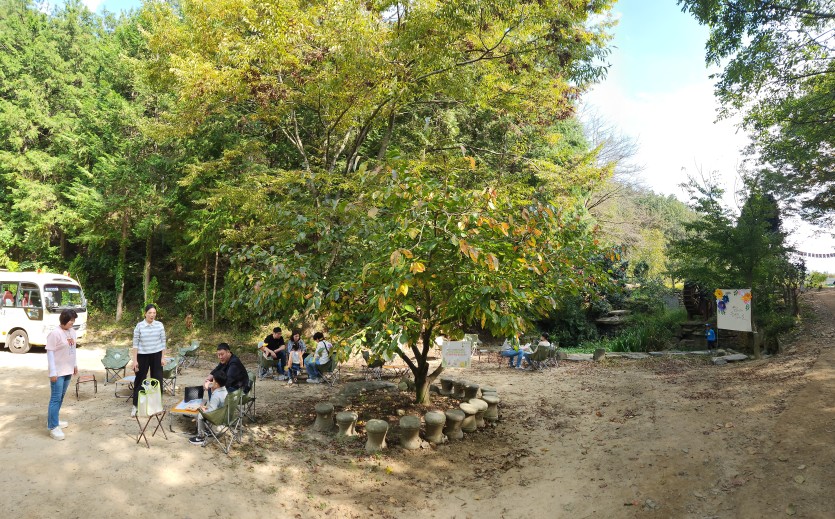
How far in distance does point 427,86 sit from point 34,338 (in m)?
12.0

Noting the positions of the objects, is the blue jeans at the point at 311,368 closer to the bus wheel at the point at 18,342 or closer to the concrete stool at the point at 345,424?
the concrete stool at the point at 345,424

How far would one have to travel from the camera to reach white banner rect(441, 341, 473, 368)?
6.39 meters

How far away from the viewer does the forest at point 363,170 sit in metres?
5.77

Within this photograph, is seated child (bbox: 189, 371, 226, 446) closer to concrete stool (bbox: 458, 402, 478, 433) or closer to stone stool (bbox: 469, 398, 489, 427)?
concrete stool (bbox: 458, 402, 478, 433)

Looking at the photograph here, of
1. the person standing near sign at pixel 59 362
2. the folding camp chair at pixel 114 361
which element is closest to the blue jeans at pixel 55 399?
the person standing near sign at pixel 59 362

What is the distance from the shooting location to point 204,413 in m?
5.21

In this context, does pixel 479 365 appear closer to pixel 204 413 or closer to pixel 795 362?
pixel 795 362

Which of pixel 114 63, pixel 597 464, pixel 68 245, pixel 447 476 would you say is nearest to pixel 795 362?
pixel 597 464

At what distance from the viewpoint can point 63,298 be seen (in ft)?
40.9

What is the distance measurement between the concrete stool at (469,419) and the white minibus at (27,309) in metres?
10.8

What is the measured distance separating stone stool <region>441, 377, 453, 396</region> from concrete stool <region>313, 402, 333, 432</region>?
2751mm

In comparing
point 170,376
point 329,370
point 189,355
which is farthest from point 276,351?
point 189,355

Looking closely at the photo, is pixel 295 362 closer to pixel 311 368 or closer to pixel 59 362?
pixel 311 368

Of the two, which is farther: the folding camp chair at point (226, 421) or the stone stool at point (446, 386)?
the stone stool at point (446, 386)
